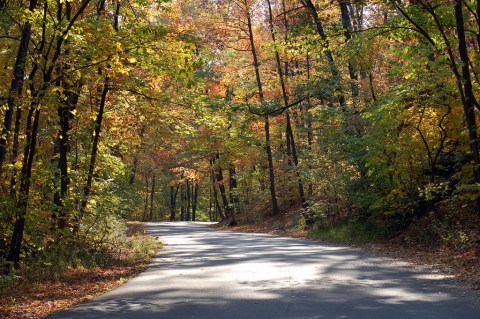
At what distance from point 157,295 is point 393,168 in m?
9.50

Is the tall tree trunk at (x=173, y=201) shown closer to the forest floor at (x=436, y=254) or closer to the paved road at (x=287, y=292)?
the forest floor at (x=436, y=254)

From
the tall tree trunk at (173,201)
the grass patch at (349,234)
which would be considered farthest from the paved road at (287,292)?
the tall tree trunk at (173,201)

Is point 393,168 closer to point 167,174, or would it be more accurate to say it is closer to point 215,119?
point 215,119

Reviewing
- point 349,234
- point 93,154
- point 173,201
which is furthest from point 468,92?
point 173,201

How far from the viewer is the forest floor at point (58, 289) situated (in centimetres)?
825

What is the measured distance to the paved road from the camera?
7.21 meters

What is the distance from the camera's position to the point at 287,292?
8773 millimetres

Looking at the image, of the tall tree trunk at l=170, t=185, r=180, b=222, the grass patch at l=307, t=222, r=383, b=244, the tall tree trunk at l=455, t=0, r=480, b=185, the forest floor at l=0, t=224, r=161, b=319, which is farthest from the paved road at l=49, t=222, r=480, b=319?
the tall tree trunk at l=170, t=185, r=180, b=222

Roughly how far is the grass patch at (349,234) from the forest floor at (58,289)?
8.54 meters

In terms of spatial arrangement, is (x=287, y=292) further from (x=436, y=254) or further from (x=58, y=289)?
(x=436, y=254)

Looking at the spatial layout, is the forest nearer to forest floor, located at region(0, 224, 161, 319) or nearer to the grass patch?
the grass patch

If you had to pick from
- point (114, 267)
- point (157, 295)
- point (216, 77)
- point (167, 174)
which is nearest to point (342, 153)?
point (114, 267)

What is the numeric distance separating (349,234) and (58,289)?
12.2 meters

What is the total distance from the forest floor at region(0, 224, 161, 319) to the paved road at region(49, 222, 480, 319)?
1.52ft
